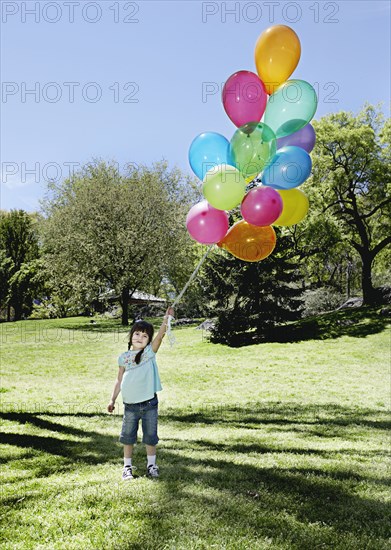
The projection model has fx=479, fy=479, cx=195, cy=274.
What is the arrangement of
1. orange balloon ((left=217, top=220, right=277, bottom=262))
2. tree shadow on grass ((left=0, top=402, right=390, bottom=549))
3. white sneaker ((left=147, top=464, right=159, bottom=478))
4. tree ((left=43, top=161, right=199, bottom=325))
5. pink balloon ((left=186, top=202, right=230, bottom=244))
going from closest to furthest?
tree shadow on grass ((left=0, top=402, right=390, bottom=549)) → white sneaker ((left=147, top=464, right=159, bottom=478)) → pink balloon ((left=186, top=202, right=230, bottom=244)) → orange balloon ((left=217, top=220, right=277, bottom=262)) → tree ((left=43, top=161, right=199, bottom=325))

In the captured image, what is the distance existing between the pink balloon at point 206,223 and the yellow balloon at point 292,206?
0.70m

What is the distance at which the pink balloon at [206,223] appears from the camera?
5090mm

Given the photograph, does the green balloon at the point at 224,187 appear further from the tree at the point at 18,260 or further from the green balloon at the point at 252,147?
the tree at the point at 18,260

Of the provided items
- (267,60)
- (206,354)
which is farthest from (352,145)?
(267,60)

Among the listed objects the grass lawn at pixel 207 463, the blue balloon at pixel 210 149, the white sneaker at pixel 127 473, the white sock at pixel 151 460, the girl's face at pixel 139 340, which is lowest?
the grass lawn at pixel 207 463

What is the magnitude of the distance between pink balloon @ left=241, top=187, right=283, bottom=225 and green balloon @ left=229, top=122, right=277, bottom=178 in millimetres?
251

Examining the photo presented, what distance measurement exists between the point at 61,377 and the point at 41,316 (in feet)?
88.8

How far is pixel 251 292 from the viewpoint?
17125 millimetres

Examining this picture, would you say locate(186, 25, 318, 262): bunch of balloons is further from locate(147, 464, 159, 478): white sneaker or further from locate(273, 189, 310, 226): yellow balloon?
locate(147, 464, 159, 478): white sneaker

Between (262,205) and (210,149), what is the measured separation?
3.05ft

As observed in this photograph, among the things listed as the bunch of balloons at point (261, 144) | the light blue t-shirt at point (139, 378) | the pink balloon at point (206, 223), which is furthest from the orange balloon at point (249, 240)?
the light blue t-shirt at point (139, 378)

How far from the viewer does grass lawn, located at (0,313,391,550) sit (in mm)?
3264

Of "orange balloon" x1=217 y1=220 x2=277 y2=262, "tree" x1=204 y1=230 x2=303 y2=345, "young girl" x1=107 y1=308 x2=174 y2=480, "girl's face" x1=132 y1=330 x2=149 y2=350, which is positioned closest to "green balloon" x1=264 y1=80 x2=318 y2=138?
"orange balloon" x1=217 y1=220 x2=277 y2=262

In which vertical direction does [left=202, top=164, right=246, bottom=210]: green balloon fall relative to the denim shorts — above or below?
above
